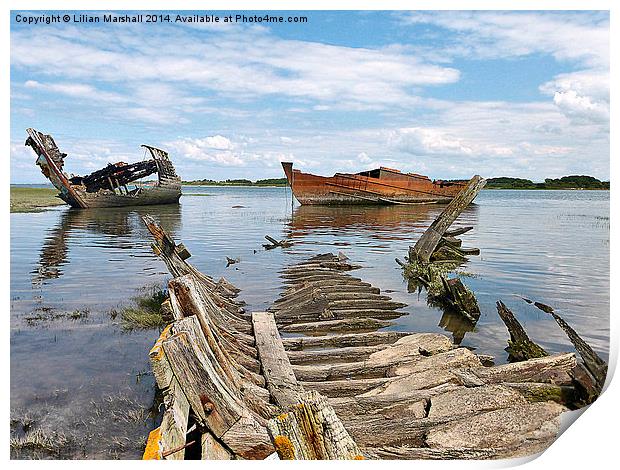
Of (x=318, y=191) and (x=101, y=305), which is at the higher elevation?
(x=318, y=191)

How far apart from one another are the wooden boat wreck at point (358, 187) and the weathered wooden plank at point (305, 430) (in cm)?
3903

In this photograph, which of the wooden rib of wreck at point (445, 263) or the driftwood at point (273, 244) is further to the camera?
the driftwood at point (273, 244)

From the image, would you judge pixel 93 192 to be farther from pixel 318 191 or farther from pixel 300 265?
pixel 300 265

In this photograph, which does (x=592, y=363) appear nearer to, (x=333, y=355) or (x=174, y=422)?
(x=333, y=355)

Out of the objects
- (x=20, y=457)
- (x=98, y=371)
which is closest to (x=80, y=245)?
(x=98, y=371)

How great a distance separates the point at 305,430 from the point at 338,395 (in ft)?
7.74

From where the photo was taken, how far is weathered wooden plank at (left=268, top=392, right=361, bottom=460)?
3516 mm

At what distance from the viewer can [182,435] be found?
13.8 ft

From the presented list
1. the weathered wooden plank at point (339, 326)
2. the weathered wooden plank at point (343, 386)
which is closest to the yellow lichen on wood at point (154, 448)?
the weathered wooden plank at point (343, 386)

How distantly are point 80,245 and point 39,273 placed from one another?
231 inches

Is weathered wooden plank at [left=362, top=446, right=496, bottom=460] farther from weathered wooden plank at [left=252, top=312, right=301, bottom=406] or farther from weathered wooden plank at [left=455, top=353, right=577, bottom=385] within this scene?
weathered wooden plank at [left=455, top=353, right=577, bottom=385]

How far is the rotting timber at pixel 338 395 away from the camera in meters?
4.06

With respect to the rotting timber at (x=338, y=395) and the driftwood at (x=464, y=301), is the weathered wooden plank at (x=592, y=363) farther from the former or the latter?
the driftwood at (x=464, y=301)

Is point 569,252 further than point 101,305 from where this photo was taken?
Yes
